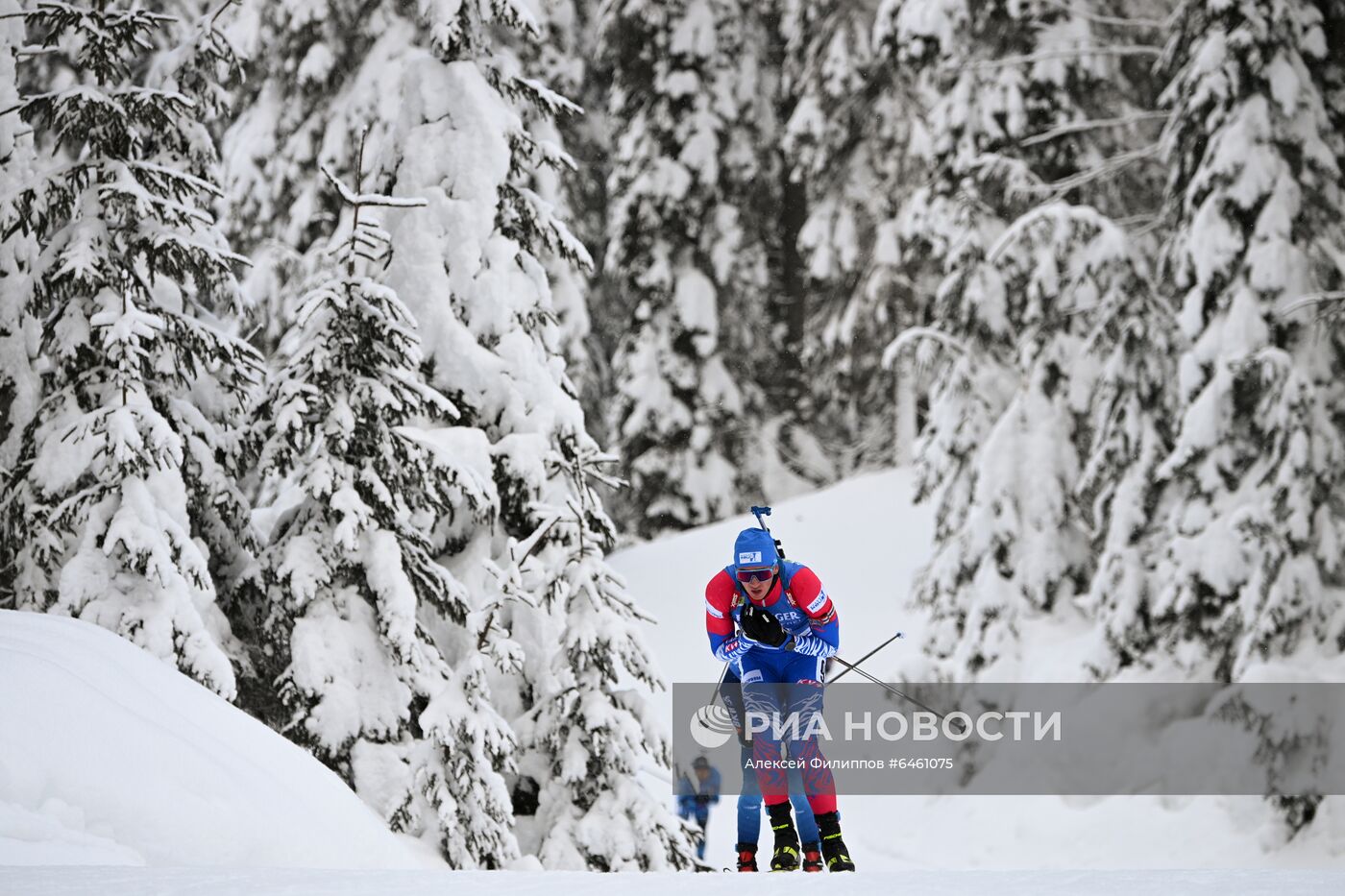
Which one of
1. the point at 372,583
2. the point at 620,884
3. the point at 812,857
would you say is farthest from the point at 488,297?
the point at 620,884

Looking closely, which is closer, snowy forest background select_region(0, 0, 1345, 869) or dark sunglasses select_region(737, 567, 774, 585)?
dark sunglasses select_region(737, 567, 774, 585)

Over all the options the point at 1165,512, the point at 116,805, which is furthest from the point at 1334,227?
the point at 116,805

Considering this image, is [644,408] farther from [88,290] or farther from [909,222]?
[88,290]

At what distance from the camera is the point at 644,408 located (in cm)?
2309

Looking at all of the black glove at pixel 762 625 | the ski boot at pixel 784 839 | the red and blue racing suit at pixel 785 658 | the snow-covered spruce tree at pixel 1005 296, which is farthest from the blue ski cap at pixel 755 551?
the snow-covered spruce tree at pixel 1005 296

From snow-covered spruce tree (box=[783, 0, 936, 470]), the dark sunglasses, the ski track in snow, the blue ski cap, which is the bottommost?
the ski track in snow

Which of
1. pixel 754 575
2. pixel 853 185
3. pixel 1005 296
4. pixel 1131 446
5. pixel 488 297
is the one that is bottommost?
pixel 754 575

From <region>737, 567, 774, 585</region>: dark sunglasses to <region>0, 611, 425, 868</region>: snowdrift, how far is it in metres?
2.42

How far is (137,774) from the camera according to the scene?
20.4 ft

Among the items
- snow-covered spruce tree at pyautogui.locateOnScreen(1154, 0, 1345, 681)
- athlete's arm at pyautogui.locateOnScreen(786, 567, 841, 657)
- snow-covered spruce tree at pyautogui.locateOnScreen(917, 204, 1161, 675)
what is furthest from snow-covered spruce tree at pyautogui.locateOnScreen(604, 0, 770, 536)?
athlete's arm at pyautogui.locateOnScreen(786, 567, 841, 657)

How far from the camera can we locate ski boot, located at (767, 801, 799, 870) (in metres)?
6.92

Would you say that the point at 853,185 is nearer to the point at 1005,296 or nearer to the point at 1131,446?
the point at 1005,296

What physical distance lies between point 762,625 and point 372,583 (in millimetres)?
3270

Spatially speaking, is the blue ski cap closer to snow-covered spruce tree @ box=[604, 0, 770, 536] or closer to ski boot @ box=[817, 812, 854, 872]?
ski boot @ box=[817, 812, 854, 872]
